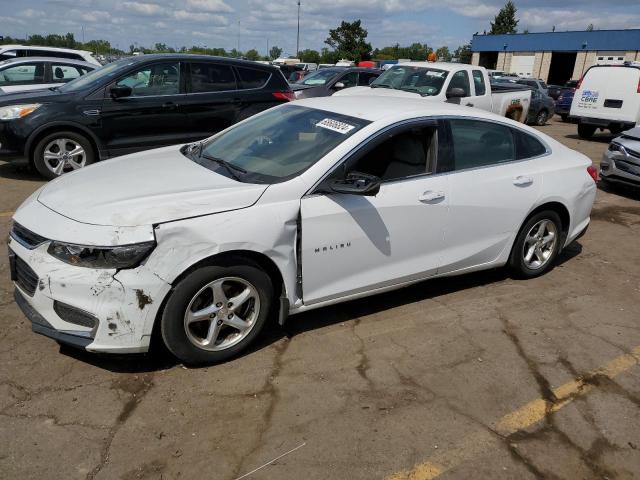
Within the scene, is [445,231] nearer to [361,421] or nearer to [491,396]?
[491,396]

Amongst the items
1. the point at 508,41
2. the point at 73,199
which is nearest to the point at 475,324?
the point at 73,199

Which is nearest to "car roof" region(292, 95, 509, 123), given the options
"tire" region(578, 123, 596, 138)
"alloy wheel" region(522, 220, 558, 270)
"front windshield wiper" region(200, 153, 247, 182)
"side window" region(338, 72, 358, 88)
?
"front windshield wiper" region(200, 153, 247, 182)

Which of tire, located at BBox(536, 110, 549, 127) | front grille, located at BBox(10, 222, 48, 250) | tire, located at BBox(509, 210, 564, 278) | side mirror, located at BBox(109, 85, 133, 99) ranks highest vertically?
side mirror, located at BBox(109, 85, 133, 99)

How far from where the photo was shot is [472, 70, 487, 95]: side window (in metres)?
10.7

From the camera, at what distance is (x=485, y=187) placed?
429 cm

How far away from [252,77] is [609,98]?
1007 cm

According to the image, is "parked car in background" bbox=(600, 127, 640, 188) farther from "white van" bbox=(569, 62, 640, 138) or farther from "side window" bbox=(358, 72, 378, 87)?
"side window" bbox=(358, 72, 378, 87)

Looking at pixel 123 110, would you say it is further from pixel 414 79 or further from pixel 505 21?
pixel 505 21

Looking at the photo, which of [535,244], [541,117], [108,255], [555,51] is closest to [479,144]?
[535,244]

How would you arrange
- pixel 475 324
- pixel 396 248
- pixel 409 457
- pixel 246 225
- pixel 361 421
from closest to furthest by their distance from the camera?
pixel 409 457 < pixel 361 421 < pixel 246 225 < pixel 396 248 < pixel 475 324

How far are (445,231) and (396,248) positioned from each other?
0.48 metres

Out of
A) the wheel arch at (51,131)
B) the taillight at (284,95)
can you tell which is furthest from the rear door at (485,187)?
the wheel arch at (51,131)

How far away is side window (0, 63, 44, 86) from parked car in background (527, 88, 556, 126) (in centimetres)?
1422

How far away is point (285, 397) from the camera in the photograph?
3.16 metres
